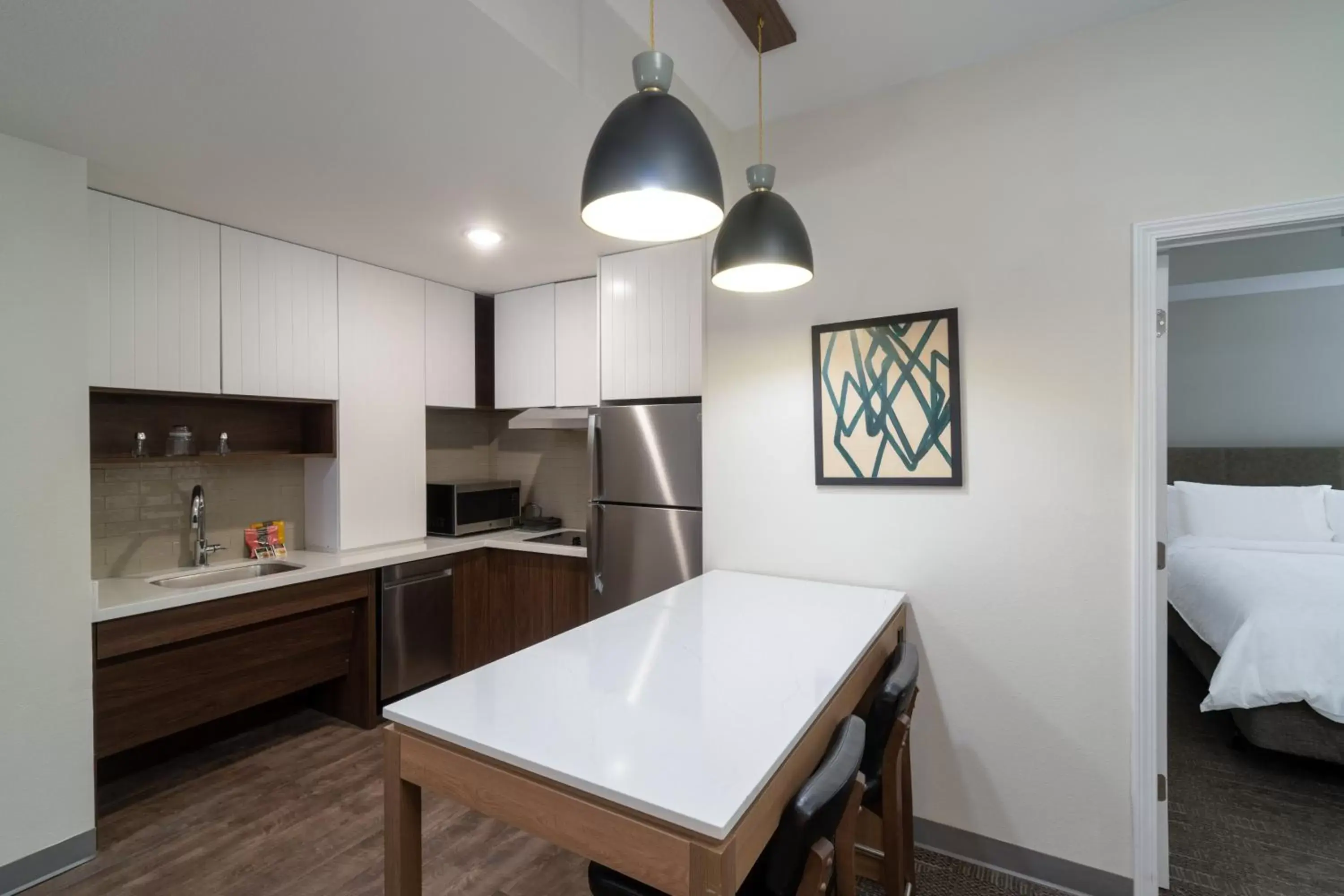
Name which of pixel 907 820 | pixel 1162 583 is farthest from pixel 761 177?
pixel 907 820

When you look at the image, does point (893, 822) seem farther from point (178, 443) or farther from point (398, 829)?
point (178, 443)

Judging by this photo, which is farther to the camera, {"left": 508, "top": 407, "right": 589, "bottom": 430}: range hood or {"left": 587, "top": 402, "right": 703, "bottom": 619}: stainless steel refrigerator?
{"left": 508, "top": 407, "right": 589, "bottom": 430}: range hood

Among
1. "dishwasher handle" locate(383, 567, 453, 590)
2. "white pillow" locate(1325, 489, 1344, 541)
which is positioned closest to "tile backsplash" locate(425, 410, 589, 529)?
"dishwasher handle" locate(383, 567, 453, 590)

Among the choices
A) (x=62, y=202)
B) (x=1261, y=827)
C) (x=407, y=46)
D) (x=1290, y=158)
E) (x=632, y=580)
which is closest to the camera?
(x=407, y=46)

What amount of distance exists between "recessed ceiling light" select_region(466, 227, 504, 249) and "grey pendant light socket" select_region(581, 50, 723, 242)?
1.73m

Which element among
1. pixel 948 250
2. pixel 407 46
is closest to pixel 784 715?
pixel 948 250

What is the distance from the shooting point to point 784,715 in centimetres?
122

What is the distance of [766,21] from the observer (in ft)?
6.05

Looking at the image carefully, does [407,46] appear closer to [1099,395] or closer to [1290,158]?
[1099,395]

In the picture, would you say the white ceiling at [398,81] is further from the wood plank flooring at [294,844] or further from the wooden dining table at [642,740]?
the wood plank flooring at [294,844]

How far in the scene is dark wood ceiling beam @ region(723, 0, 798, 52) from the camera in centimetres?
177

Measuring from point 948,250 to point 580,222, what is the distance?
5.11 feet

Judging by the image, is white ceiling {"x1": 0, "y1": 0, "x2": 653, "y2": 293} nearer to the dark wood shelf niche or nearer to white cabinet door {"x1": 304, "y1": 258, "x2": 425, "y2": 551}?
white cabinet door {"x1": 304, "y1": 258, "x2": 425, "y2": 551}

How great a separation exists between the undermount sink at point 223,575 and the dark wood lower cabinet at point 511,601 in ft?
2.79
